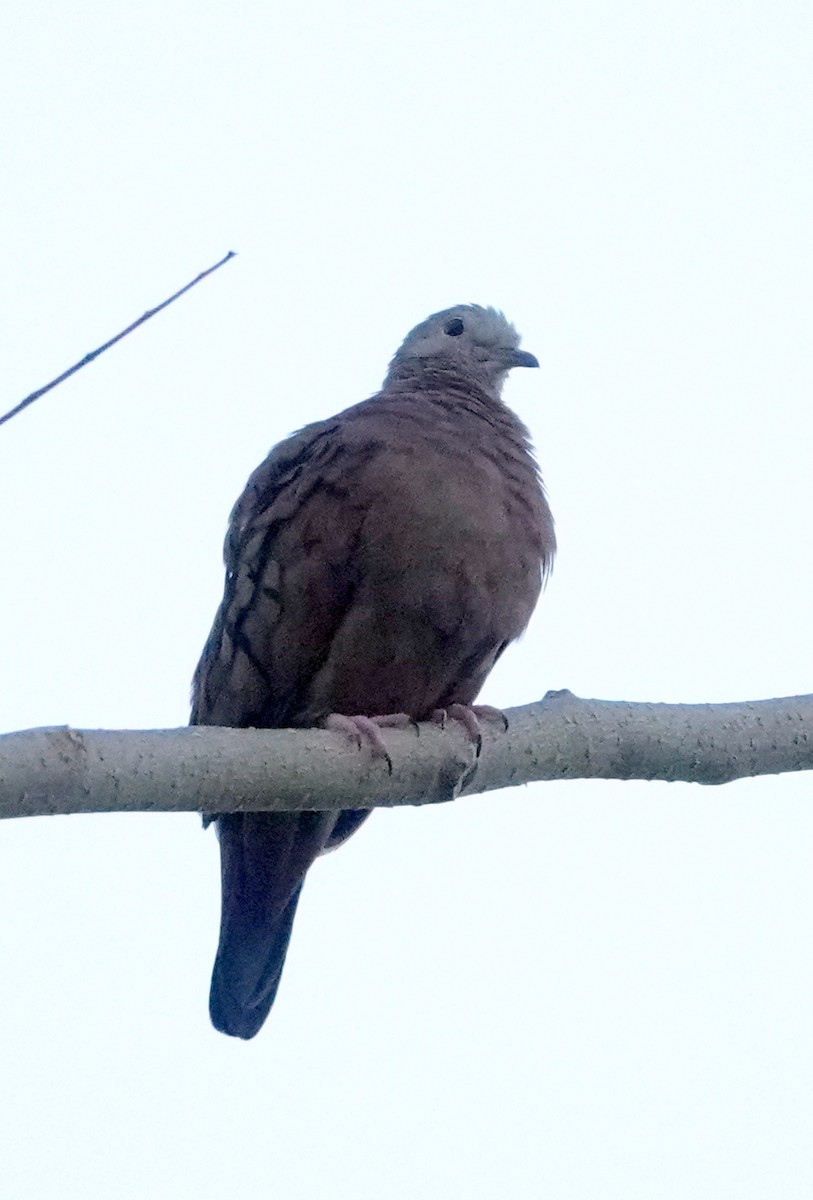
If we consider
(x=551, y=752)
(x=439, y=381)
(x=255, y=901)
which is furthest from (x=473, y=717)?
(x=439, y=381)

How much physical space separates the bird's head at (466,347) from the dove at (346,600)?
75 cm

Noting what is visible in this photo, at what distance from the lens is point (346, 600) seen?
4430 mm

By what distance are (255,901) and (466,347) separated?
2161 millimetres

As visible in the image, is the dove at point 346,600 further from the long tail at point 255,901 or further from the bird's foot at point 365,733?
the bird's foot at point 365,733

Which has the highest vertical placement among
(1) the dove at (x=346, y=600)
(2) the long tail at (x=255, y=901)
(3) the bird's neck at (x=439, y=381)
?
(3) the bird's neck at (x=439, y=381)

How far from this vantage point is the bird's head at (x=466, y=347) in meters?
5.66

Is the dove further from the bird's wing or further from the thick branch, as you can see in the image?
the thick branch

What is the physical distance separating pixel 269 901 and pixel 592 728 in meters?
1.59

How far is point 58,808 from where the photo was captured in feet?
9.26

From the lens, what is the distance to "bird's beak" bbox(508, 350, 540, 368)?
19.1ft

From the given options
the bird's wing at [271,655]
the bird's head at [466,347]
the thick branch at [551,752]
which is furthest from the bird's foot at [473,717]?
the bird's head at [466,347]

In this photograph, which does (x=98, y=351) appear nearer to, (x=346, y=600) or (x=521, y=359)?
(x=346, y=600)

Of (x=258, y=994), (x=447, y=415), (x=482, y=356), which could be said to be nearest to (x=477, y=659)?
(x=447, y=415)

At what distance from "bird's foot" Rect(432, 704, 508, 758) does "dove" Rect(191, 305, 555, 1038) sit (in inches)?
1.0
